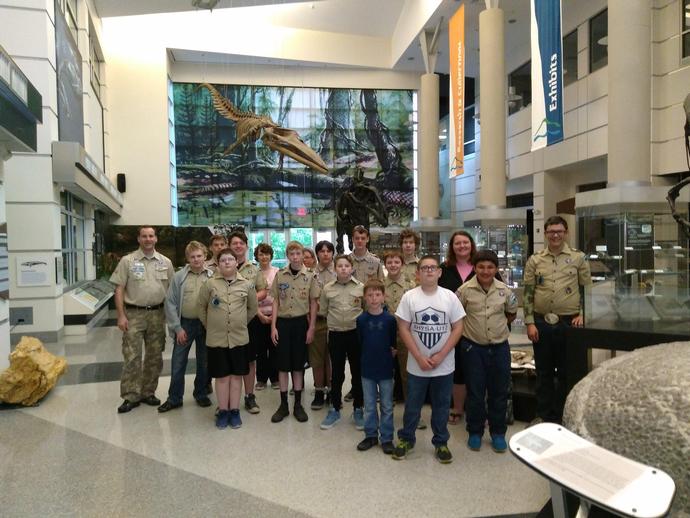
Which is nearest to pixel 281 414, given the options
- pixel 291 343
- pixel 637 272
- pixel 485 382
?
pixel 291 343

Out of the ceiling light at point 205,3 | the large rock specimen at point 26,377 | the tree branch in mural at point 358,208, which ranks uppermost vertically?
the ceiling light at point 205,3

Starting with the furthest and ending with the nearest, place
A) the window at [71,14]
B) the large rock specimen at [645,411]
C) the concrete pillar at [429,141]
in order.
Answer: the concrete pillar at [429,141] < the window at [71,14] < the large rock specimen at [645,411]

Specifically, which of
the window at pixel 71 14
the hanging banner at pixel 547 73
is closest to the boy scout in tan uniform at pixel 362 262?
the hanging banner at pixel 547 73

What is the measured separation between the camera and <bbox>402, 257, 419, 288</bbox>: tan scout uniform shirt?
15.8 feet

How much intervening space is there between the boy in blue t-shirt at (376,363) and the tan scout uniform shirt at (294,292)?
0.83 meters

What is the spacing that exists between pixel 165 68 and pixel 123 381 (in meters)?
16.9

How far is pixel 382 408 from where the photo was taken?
151 inches

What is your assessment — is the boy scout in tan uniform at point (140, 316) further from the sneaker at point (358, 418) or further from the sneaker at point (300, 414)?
the sneaker at point (358, 418)

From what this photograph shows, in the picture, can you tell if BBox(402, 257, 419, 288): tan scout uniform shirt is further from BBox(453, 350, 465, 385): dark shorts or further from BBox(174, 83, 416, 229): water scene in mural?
BBox(174, 83, 416, 229): water scene in mural

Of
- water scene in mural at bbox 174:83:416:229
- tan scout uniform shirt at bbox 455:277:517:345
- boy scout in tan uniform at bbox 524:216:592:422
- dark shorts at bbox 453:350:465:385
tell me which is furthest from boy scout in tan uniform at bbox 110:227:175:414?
water scene in mural at bbox 174:83:416:229

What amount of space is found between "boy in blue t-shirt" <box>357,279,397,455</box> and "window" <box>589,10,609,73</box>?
1144cm

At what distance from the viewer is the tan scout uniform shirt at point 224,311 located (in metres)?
4.37

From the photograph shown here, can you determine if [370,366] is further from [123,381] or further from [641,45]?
[641,45]

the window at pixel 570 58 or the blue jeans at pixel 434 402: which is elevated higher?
the window at pixel 570 58
